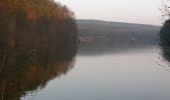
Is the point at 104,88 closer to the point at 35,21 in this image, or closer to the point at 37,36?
the point at 37,36

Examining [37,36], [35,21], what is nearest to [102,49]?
[37,36]

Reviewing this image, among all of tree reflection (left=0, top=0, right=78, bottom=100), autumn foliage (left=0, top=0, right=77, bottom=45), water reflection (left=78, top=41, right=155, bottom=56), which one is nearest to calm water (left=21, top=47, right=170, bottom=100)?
tree reflection (left=0, top=0, right=78, bottom=100)

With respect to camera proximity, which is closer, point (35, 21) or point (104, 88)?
point (104, 88)

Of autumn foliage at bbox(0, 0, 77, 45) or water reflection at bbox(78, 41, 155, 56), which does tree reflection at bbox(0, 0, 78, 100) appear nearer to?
autumn foliage at bbox(0, 0, 77, 45)

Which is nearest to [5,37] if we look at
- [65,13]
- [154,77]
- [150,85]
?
[154,77]

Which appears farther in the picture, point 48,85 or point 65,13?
point 65,13

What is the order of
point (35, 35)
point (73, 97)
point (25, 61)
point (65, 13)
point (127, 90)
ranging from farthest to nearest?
point (65, 13), point (35, 35), point (127, 90), point (73, 97), point (25, 61)

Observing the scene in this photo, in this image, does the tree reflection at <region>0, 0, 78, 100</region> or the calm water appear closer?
the calm water

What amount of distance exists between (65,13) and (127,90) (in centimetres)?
6080

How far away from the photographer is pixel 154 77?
23.8m

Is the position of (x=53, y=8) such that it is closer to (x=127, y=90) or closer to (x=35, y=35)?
(x=35, y=35)

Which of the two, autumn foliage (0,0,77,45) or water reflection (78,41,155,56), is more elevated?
autumn foliage (0,0,77,45)

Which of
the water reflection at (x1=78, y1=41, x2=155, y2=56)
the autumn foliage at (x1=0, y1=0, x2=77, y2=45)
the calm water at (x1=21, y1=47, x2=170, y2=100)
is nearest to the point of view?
the calm water at (x1=21, y1=47, x2=170, y2=100)

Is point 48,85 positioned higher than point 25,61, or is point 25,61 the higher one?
point 25,61
